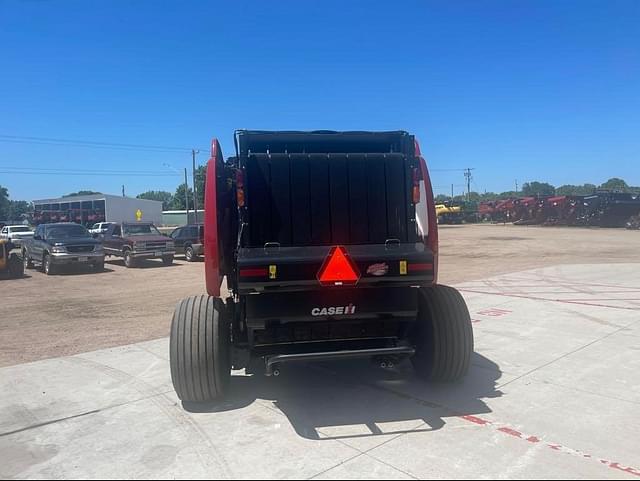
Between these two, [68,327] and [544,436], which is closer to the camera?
[544,436]

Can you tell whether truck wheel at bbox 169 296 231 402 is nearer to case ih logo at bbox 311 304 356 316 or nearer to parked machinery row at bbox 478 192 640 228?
case ih logo at bbox 311 304 356 316

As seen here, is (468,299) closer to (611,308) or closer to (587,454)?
(611,308)

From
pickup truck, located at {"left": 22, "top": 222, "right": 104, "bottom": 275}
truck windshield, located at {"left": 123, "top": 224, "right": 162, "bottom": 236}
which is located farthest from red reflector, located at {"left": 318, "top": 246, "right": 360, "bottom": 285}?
truck windshield, located at {"left": 123, "top": 224, "right": 162, "bottom": 236}

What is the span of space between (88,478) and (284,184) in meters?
2.85

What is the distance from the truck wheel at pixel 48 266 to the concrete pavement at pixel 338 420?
12527mm

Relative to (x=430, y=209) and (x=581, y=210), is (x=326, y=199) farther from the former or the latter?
(x=581, y=210)

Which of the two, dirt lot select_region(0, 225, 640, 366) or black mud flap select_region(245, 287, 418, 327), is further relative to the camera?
dirt lot select_region(0, 225, 640, 366)

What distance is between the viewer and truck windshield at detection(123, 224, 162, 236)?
21.0 meters

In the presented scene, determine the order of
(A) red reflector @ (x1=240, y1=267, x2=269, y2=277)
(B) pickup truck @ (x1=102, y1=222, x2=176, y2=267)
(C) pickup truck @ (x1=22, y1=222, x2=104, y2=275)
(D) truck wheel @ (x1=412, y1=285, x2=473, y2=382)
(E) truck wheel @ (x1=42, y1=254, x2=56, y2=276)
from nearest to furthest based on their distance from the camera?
(A) red reflector @ (x1=240, y1=267, x2=269, y2=277), (D) truck wheel @ (x1=412, y1=285, x2=473, y2=382), (C) pickup truck @ (x1=22, y1=222, x2=104, y2=275), (E) truck wheel @ (x1=42, y1=254, x2=56, y2=276), (B) pickup truck @ (x1=102, y1=222, x2=176, y2=267)

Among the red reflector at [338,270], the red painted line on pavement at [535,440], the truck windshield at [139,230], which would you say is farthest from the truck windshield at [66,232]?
the red painted line on pavement at [535,440]

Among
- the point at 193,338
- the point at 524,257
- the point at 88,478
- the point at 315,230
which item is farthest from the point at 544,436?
the point at 524,257

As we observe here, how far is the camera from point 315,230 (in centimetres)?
480

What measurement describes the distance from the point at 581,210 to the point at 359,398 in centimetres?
4465

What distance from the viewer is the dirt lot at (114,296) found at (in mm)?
7699
